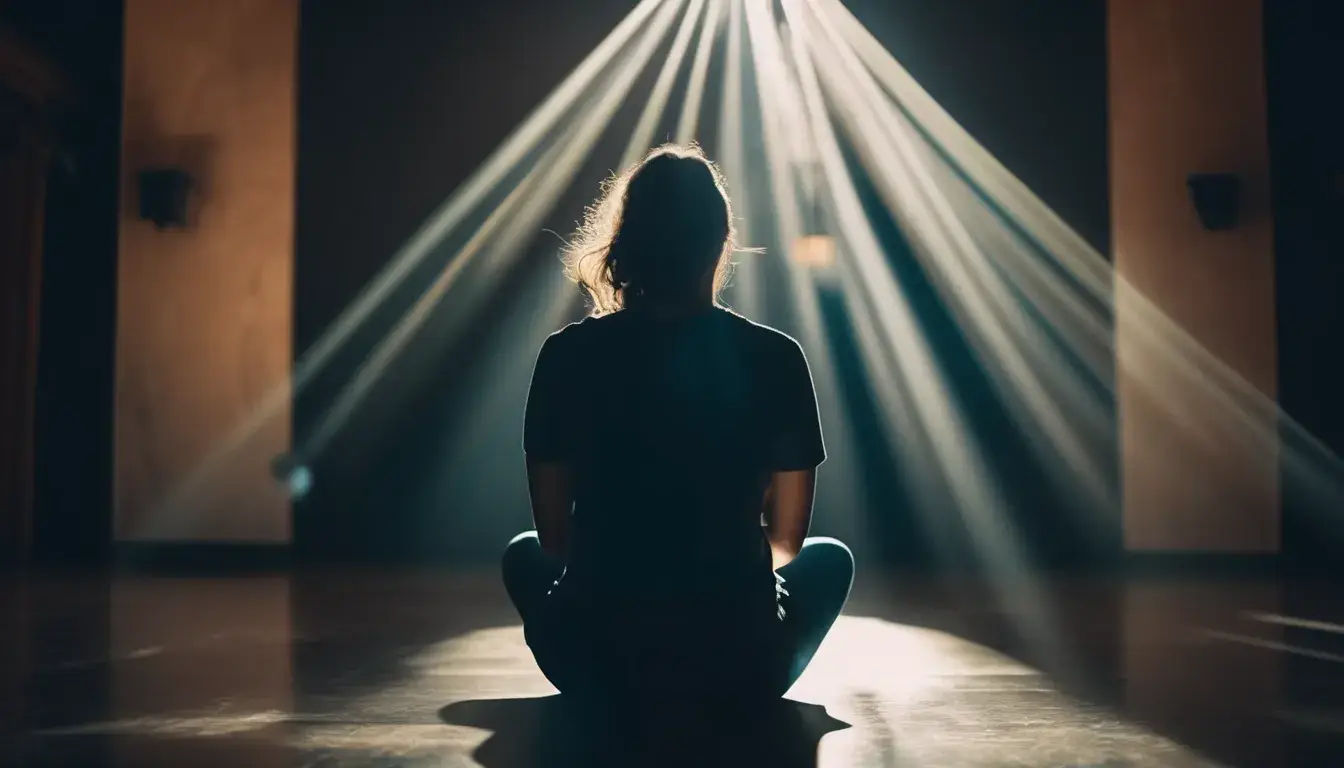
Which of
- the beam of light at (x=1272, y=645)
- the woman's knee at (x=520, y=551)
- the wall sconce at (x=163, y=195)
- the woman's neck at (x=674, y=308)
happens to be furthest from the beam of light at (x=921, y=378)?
the woman's neck at (x=674, y=308)

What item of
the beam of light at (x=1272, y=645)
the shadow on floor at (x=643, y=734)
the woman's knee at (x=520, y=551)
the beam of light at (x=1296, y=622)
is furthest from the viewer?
the beam of light at (x=1296, y=622)

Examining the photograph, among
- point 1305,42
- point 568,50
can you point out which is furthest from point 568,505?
point 1305,42

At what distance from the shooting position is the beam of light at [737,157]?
4.50m

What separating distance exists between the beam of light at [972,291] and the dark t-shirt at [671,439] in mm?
3123

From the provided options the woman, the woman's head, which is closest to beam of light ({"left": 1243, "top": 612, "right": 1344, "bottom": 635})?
the woman

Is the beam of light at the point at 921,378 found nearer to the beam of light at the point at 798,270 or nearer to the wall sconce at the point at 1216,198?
the beam of light at the point at 798,270

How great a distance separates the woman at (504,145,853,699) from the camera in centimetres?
145

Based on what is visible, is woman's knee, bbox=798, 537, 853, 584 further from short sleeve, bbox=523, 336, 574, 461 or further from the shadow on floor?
short sleeve, bbox=523, 336, 574, 461

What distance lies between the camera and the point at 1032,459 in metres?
4.41

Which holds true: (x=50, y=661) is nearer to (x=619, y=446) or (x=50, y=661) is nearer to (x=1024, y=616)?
(x=619, y=446)

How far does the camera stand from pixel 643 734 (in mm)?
1535

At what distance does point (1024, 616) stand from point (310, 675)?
189cm

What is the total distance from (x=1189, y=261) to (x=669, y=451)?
373 cm

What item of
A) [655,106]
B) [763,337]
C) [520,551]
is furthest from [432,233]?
[763,337]
